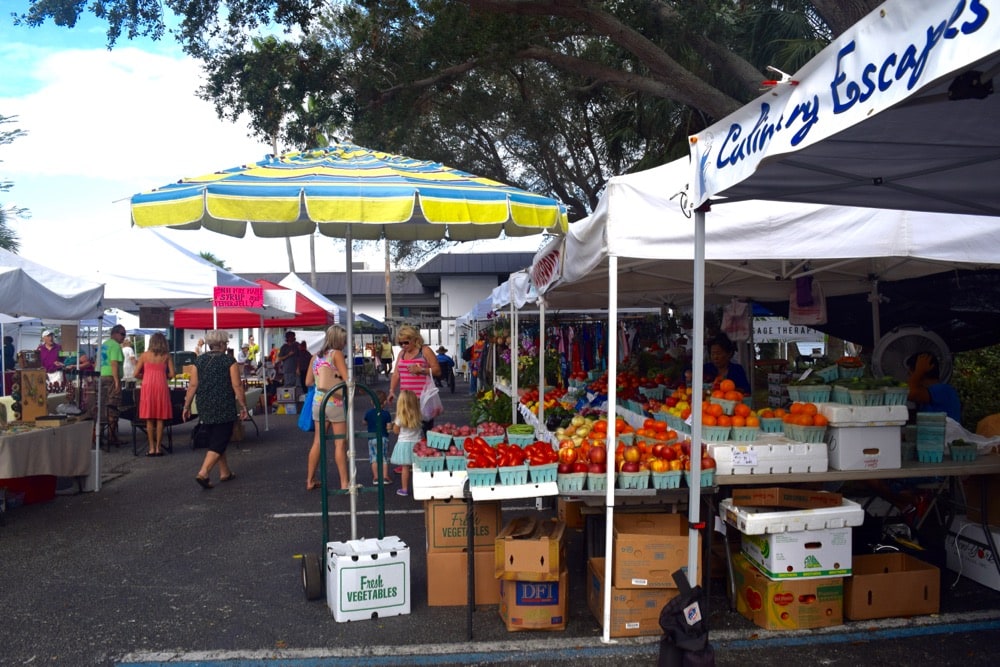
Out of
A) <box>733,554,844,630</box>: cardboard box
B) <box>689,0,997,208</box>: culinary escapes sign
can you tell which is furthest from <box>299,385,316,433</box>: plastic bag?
<box>689,0,997,208</box>: culinary escapes sign

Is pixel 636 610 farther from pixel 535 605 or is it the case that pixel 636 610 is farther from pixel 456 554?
pixel 456 554

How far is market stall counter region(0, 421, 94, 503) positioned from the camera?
6.86 meters

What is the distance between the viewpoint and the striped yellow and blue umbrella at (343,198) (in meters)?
4.10

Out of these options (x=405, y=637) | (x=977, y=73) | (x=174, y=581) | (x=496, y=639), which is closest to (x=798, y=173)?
(x=977, y=73)

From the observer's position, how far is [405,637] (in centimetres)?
430

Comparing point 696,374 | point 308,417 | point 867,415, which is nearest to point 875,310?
point 867,415

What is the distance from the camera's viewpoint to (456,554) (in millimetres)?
4758

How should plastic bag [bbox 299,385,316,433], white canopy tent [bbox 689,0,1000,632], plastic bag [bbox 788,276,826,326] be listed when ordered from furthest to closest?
plastic bag [bbox 299,385,316,433] → plastic bag [bbox 788,276,826,326] → white canopy tent [bbox 689,0,1000,632]

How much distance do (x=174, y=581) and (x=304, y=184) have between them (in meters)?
3.18

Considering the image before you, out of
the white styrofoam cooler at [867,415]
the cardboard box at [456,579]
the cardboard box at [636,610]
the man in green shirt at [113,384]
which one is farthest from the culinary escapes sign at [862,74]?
the man in green shirt at [113,384]

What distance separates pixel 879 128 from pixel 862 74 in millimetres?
767

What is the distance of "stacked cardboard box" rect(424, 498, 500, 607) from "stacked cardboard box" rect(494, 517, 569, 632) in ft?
1.01

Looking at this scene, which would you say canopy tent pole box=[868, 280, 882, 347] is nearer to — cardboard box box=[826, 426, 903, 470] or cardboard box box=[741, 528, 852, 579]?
cardboard box box=[826, 426, 903, 470]

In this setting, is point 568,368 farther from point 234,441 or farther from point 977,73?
point 977,73
